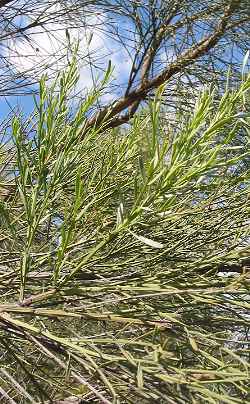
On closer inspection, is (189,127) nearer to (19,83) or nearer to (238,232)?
(238,232)

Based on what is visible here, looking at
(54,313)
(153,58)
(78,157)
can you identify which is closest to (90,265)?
(54,313)

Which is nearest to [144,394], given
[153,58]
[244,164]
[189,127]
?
[189,127]

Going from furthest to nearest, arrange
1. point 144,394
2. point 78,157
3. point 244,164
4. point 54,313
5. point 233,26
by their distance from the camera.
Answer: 1. point 233,26
2. point 244,164
3. point 78,157
4. point 54,313
5. point 144,394

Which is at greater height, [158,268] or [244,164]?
[244,164]

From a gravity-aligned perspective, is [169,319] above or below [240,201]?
below

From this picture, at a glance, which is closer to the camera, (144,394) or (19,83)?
(144,394)

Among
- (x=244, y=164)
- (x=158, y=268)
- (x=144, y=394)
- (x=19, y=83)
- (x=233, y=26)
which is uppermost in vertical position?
(x=233, y=26)

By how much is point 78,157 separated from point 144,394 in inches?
16.1

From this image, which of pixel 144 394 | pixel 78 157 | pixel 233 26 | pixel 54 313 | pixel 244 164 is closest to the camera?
pixel 144 394

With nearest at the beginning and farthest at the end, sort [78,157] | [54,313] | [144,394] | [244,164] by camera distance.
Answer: [144,394] < [54,313] < [78,157] < [244,164]

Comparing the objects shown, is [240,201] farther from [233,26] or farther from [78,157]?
[233,26]

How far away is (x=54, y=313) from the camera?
855mm

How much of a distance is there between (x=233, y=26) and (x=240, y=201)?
1311 mm

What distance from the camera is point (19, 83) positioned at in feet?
7.09
